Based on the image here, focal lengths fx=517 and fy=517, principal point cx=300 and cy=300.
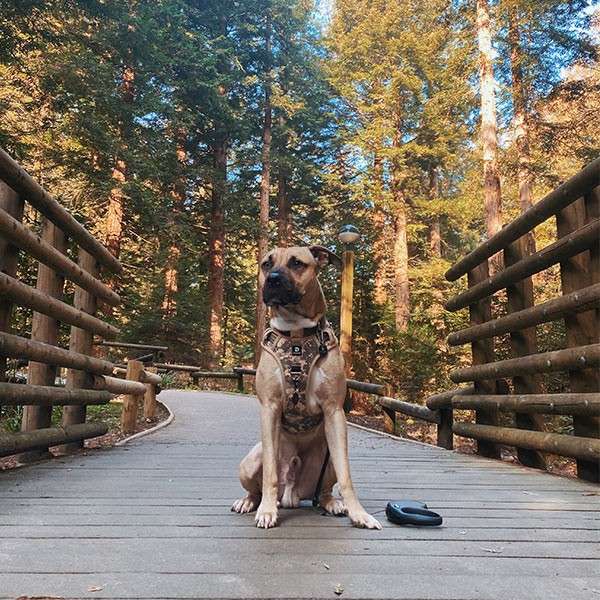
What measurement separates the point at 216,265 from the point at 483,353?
15.8 metres

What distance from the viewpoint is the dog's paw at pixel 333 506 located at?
2484 mm

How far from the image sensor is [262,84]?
20922 mm

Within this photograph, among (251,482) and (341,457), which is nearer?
(341,457)

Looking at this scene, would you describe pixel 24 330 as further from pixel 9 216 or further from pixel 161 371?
pixel 161 371

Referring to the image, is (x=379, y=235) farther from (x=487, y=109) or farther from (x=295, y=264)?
(x=295, y=264)

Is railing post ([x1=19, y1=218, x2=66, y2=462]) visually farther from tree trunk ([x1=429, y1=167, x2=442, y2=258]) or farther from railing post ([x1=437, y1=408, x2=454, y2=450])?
tree trunk ([x1=429, y1=167, x2=442, y2=258])

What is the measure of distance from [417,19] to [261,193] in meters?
9.50

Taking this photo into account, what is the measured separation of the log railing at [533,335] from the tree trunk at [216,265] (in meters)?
15.3

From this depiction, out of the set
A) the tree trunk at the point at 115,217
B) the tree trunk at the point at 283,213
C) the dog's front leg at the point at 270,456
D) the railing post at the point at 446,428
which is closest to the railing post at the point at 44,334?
the dog's front leg at the point at 270,456

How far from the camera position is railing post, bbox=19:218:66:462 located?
158 inches

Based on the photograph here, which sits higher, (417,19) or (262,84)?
(417,19)

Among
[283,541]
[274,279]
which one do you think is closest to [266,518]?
[283,541]

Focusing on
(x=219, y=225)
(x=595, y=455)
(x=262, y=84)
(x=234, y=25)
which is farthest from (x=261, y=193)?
(x=595, y=455)

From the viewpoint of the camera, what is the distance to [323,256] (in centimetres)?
286
